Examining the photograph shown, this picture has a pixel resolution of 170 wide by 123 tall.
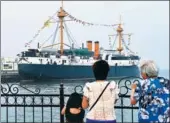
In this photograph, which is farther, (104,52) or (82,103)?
(104,52)

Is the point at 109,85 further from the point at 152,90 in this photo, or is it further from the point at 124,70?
the point at 124,70

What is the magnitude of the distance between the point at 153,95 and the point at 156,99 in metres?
0.05

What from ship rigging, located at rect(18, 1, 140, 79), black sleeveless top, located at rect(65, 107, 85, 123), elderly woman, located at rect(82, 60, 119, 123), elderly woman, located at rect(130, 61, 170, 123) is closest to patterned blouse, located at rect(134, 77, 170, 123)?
elderly woman, located at rect(130, 61, 170, 123)

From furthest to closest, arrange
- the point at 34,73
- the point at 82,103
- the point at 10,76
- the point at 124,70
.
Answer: the point at 124,70, the point at 10,76, the point at 34,73, the point at 82,103

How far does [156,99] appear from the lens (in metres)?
3.85

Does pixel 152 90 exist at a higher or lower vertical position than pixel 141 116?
higher

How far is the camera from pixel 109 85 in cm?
401

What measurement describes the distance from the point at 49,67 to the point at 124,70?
53.7ft

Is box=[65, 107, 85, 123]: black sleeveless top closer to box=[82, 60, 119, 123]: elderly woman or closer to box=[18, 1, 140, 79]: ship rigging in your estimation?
box=[82, 60, 119, 123]: elderly woman

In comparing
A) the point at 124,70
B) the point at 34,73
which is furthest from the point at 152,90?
the point at 124,70

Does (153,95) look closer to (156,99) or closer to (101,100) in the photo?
(156,99)

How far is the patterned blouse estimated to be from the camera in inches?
152

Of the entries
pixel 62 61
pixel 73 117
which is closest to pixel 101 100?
pixel 73 117

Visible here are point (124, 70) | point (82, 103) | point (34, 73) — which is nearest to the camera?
point (82, 103)
